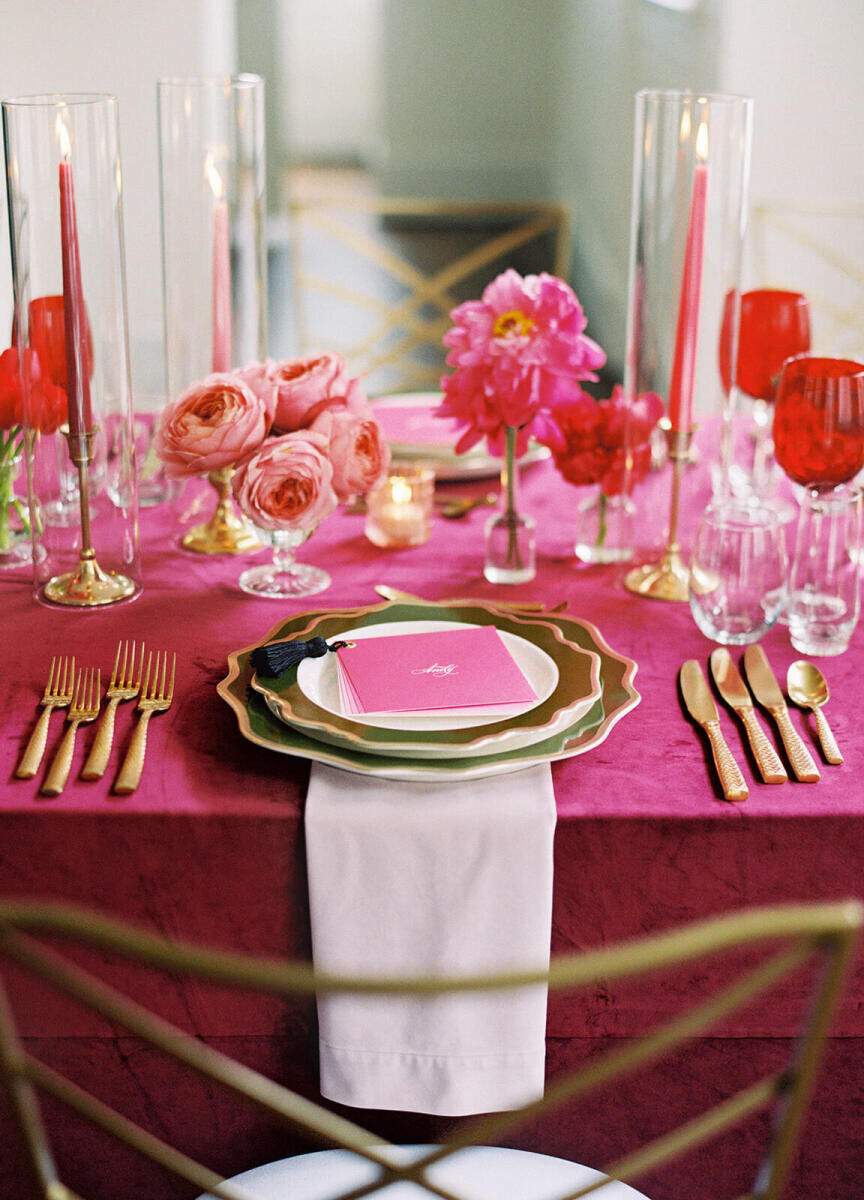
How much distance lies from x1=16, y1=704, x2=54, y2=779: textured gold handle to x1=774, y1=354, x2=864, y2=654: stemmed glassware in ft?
2.24

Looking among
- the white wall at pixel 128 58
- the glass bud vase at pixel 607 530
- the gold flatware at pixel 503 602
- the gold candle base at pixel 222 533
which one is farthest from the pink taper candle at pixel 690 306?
the white wall at pixel 128 58

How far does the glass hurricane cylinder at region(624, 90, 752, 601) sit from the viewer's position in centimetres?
131

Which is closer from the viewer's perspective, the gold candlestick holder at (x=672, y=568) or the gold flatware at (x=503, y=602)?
the gold flatware at (x=503, y=602)

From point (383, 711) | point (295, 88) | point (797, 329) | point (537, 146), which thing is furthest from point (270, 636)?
point (295, 88)

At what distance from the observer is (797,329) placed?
149 cm

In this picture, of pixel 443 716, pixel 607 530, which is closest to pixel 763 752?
pixel 443 716

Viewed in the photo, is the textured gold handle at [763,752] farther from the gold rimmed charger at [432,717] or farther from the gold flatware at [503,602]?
the gold flatware at [503,602]

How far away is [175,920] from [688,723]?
44 cm

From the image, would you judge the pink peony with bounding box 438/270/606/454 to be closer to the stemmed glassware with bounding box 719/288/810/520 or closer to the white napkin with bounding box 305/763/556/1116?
the stemmed glassware with bounding box 719/288/810/520

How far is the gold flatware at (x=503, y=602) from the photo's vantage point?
1233 millimetres

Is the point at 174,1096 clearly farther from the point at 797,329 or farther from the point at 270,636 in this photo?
the point at 797,329

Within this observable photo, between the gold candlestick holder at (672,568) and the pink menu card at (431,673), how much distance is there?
→ 26 centimetres

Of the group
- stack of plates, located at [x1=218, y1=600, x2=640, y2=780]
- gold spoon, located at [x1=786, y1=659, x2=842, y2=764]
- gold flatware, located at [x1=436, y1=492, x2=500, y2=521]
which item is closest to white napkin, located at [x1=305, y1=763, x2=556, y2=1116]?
stack of plates, located at [x1=218, y1=600, x2=640, y2=780]

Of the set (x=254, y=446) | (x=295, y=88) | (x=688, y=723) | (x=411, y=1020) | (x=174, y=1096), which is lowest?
(x=174, y=1096)
